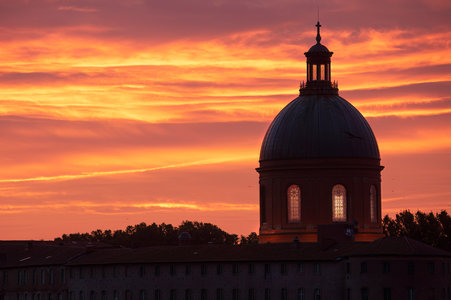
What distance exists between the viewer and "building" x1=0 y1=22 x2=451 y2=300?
11756 centimetres

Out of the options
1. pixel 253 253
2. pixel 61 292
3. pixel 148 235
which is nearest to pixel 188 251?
pixel 253 253

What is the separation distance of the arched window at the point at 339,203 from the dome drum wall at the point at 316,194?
398mm

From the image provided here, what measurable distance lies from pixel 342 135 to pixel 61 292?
33.9 meters

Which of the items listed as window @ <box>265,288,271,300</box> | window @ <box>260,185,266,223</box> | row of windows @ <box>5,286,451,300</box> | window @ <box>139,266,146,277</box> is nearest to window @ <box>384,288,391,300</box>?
row of windows @ <box>5,286,451,300</box>

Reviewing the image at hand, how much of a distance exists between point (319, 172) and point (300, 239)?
6503 mm

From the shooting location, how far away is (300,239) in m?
127

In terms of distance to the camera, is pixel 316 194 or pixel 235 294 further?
pixel 316 194

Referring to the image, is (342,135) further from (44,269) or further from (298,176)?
(44,269)

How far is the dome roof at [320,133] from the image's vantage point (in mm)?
128500

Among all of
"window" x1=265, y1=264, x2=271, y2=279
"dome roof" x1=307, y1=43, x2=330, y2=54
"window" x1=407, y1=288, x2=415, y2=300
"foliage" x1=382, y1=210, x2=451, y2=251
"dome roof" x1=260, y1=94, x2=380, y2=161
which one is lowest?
"window" x1=407, y1=288, x2=415, y2=300

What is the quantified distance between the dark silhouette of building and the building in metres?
0.09

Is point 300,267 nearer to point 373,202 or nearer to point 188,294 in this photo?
point 188,294

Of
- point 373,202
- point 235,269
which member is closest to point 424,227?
point 373,202

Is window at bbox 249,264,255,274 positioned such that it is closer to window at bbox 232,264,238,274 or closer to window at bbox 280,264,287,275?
window at bbox 232,264,238,274
